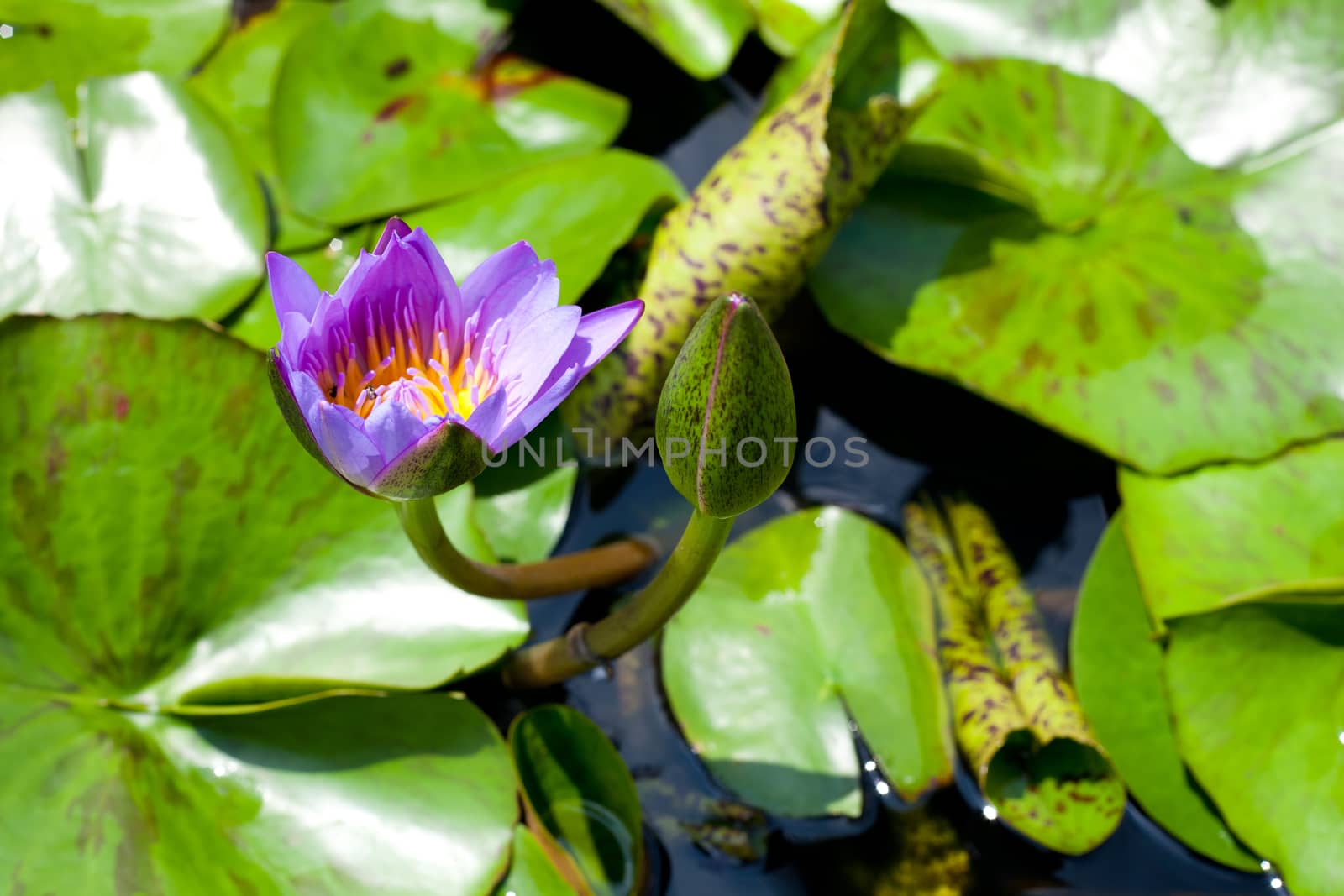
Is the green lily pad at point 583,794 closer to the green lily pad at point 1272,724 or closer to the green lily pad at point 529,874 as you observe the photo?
the green lily pad at point 529,874

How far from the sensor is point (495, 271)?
1066mm

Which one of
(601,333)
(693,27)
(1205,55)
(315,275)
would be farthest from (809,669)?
(1205,55)

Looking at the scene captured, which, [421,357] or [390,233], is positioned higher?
[390,233]

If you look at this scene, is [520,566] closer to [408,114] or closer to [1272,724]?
[408,114]

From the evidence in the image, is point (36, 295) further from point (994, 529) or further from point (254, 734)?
point (994, 529)

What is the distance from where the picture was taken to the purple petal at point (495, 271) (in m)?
1.06

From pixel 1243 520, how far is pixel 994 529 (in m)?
0.44

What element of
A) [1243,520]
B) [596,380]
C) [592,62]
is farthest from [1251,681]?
[592,62]

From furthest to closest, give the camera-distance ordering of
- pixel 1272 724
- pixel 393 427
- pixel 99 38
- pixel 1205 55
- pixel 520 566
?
pixel 99 38, pixel 1205 55, pixel 1272 724, pixel 520 566, pixel 393 427

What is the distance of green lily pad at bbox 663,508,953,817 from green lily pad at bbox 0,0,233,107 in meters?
1.57

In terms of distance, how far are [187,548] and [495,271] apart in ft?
2.21

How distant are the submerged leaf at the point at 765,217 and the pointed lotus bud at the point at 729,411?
0.74 m

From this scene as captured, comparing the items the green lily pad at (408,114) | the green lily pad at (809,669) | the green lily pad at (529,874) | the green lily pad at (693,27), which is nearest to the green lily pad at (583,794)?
the green lily pad at (529,874)

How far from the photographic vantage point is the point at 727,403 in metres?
0.93
